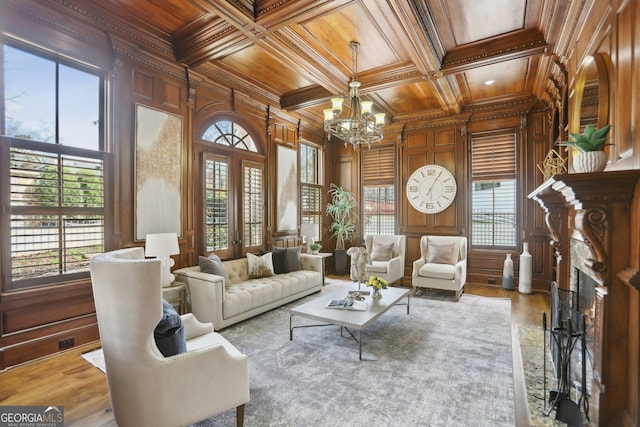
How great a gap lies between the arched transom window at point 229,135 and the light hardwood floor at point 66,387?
2.95 meters

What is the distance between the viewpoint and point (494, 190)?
5.89 meters

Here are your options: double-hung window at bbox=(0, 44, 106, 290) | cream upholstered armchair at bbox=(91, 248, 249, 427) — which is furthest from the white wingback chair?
double-hung window at bbox=(0, 44, 106, 290)

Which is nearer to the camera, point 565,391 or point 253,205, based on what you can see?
point 565,391

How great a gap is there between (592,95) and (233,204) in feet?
14.2

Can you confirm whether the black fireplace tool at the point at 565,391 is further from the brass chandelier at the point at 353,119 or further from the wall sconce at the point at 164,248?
the wall sconce at the point at 164,248

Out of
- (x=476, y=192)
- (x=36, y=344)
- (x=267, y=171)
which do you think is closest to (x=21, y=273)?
(x=36, y=344)

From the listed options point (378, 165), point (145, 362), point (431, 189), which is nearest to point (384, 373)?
point (145, 362)

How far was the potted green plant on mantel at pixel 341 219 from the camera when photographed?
22.6 ft

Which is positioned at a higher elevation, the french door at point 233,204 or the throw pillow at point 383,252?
the french door at point 233,204

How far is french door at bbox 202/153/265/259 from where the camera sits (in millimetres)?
4535

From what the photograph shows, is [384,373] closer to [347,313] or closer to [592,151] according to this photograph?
[347,313]

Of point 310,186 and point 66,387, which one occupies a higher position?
point 310,186

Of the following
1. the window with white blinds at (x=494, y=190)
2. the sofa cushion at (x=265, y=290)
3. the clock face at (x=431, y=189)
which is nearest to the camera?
the sofa cushion at (x=265, y=290)

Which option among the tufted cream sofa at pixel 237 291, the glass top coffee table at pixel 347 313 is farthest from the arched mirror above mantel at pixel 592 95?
the tufted cream sofa at pixel 237 291
